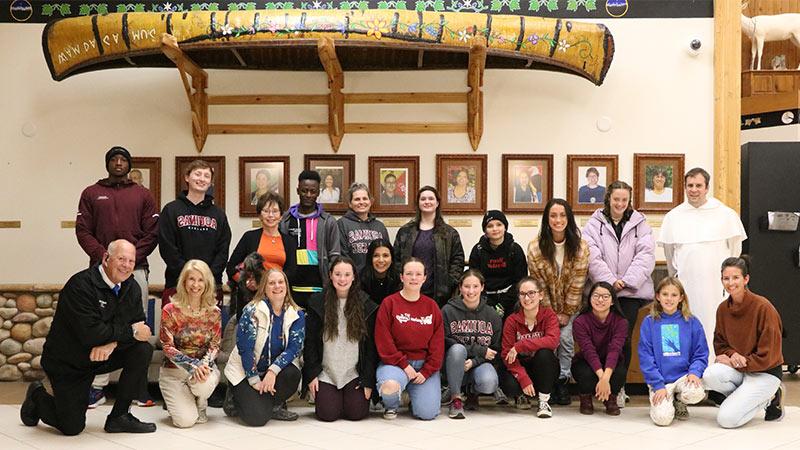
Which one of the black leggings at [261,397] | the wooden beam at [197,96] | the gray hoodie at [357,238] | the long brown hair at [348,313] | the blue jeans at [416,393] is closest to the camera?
the black leggings at [261,397]

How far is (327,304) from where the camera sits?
470cm

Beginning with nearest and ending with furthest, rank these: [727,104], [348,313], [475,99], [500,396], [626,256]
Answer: [348,313] < [500,396] < [626,256] < [475,99] < [727,104]

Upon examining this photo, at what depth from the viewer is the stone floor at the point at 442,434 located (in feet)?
13.0

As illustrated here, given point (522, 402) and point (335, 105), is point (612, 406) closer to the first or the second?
point (522, 402)

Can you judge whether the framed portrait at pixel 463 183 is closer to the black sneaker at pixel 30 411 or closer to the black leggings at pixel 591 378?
the black leggings at pixel 591 378

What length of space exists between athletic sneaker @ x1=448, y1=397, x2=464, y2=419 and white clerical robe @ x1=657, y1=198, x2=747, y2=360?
1883 mm

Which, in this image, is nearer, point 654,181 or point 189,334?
point 189,334

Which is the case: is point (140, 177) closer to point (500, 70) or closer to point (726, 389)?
point (500, 70)

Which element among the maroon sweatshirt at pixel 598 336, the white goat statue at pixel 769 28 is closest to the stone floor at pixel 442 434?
the maroon sweatshirt at pixel 598 336

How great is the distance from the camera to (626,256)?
512 centimetres

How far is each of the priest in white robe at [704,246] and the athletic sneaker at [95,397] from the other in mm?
4071

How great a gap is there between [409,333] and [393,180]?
7.06 feet

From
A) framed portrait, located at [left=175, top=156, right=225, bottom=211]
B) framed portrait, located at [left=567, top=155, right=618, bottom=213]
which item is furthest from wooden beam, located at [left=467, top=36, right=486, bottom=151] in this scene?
framed portrait, located at [left=175, top=156, right=225, bottom=211]

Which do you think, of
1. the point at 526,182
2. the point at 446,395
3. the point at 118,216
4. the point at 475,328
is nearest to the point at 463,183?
the point at 526,182
